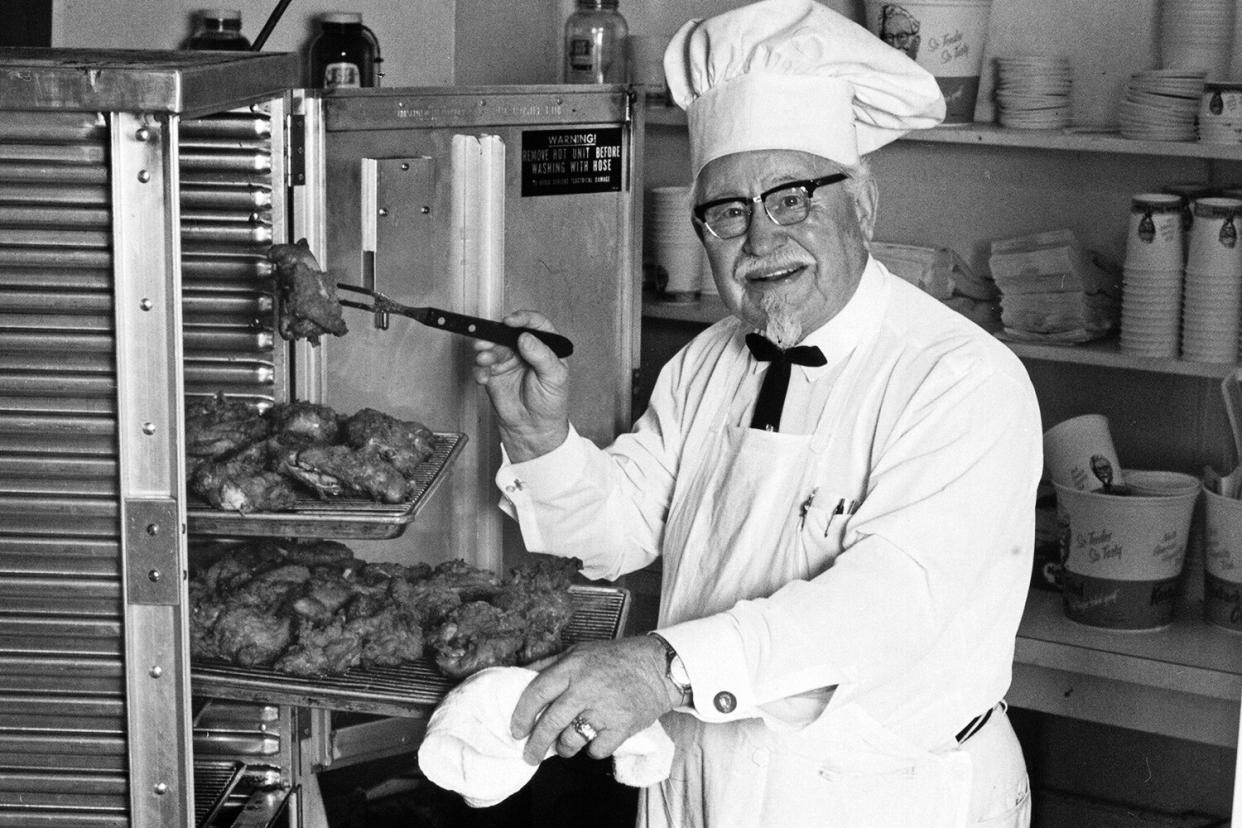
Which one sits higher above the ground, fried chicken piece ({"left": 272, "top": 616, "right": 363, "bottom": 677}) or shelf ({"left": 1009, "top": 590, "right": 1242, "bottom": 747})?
fried chicken piece ({"left": 272, "top": 616, "right": 363, "bottom": 677})

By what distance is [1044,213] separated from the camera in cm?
366

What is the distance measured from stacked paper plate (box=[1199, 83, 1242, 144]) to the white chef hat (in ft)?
3.89

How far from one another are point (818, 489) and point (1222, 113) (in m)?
1.53

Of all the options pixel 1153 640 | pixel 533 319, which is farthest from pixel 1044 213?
pixel 533 319

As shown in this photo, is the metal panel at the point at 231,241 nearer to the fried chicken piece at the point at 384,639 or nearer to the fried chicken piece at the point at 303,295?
the fried chicken piece at the point at 303,295

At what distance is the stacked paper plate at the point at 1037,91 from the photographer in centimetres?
339

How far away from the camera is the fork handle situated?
7.15ft

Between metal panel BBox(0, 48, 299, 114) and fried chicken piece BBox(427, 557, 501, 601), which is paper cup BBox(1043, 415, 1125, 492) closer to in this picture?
fried chicken piece BBox(427, 557, 501, 601)

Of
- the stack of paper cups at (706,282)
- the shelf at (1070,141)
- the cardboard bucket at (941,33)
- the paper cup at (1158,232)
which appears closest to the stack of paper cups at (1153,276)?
the paper cup at (1158,232)

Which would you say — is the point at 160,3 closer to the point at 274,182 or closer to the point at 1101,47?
the point at 274,182

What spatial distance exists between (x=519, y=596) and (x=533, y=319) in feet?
1.61

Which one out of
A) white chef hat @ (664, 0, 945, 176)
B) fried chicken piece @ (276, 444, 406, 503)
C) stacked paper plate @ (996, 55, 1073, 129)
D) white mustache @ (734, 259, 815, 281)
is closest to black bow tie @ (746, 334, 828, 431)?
white mustache @ (734, 259, 815, 281)

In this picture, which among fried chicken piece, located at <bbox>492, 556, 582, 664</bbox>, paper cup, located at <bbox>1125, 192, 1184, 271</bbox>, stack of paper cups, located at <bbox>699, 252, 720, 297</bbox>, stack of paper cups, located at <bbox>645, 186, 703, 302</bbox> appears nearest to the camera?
fried chicken piece, located at <bbox>492, 556, 582, 664</bbox>

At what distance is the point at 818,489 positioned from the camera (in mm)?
2145
